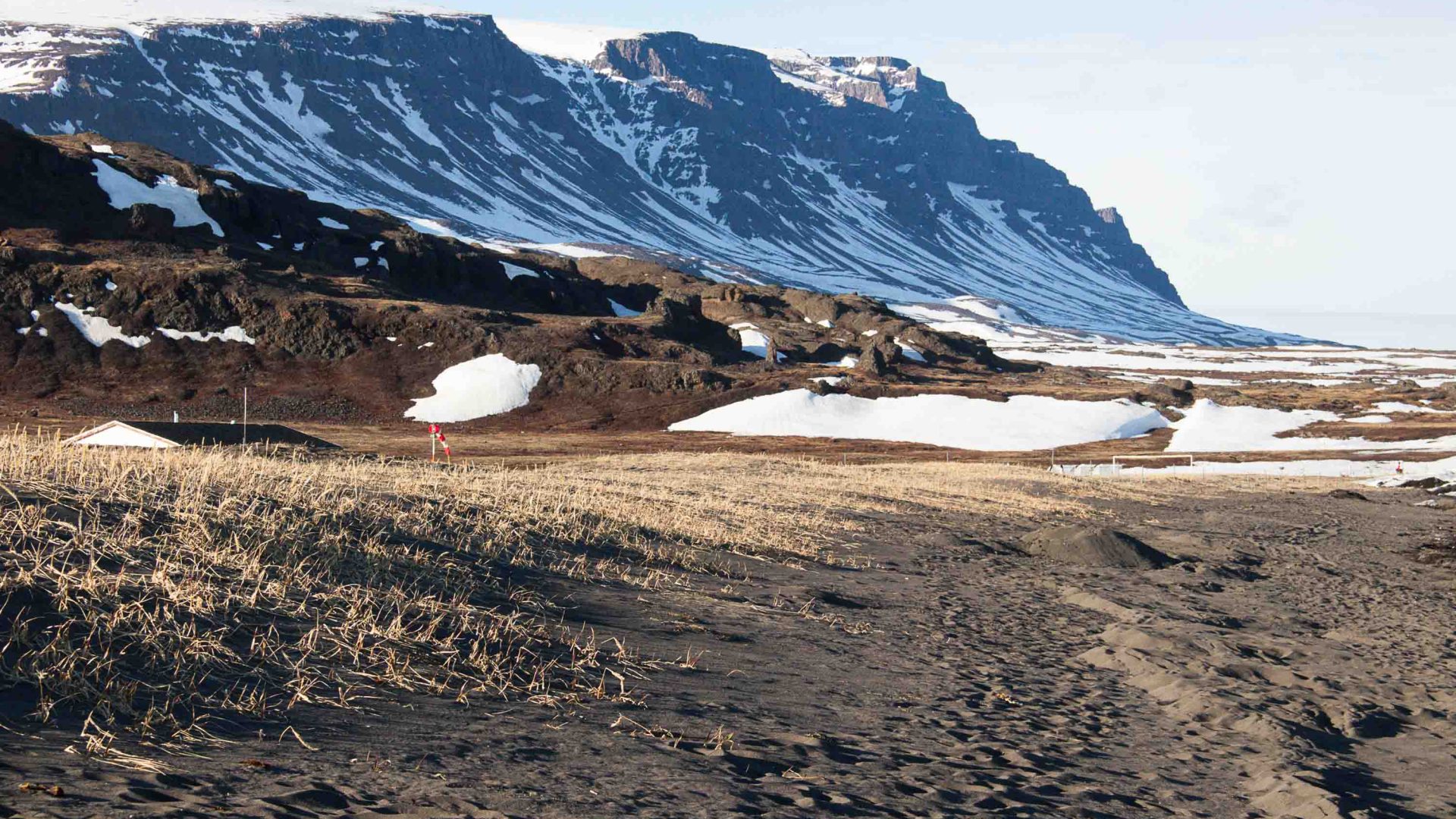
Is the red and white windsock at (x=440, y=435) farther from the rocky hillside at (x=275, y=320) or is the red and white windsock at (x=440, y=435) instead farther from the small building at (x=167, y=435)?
the rocky hillside at (x=275, y=320)

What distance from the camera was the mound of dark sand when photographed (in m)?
22.3

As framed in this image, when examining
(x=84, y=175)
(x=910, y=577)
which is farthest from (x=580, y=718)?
(x=84, y=175)

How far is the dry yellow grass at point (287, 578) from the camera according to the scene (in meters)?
8.24

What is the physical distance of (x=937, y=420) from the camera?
8469 centimetres

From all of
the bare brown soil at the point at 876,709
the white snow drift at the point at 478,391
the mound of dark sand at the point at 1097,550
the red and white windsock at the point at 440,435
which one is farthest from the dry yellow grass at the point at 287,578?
the white snow drift at the point at 478,391

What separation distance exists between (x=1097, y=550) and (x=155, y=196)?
94.8m

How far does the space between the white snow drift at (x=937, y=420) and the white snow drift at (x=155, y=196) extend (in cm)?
4708

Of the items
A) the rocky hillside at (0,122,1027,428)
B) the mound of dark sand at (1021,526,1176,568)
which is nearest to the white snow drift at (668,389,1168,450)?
the rocky hillside at (0,122,1027,428)

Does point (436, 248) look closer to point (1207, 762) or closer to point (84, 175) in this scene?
point (84, 175)

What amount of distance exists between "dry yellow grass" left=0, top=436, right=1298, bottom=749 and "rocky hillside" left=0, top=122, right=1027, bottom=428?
6026 cm

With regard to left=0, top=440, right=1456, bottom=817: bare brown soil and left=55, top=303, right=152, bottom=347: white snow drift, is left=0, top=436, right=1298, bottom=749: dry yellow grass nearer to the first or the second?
left=0, top=440, right=1456, bottom=817: bare brown soil

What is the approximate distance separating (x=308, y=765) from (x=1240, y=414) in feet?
308

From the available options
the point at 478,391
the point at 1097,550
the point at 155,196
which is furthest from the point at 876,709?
the point at 155,196

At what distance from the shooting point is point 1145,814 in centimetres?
841
